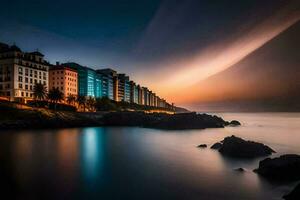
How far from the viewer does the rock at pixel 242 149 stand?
32537 mm

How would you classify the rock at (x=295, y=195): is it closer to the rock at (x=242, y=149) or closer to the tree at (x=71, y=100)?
the rock at (x=242, y=149)

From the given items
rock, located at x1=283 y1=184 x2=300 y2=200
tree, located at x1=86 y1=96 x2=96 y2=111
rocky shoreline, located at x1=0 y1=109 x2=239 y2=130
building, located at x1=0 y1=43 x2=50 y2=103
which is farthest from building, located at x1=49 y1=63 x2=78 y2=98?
rock, located at x1=283 y1=184 x2=300 y2=200

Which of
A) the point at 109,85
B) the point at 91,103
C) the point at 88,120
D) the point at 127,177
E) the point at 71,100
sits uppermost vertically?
the point at 109,85

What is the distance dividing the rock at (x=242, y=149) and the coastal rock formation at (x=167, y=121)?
153 feet

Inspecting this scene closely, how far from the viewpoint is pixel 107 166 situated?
2886 cm

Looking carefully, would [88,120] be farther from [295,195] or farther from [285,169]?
[295,195]

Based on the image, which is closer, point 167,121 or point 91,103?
point 167,121

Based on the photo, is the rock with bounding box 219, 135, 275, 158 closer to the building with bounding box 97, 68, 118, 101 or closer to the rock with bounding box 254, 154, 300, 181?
the rock with bounding box 254, 154, 300, 181

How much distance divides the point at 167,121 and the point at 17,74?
200 feet

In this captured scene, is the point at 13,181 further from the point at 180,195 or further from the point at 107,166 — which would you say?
the point at 180,195

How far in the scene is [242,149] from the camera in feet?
108

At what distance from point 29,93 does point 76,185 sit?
278ft

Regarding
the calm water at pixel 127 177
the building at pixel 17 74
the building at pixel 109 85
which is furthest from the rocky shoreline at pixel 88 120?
the building at pixel 109 85

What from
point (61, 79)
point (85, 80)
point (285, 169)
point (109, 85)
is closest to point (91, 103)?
point (61, 79)
